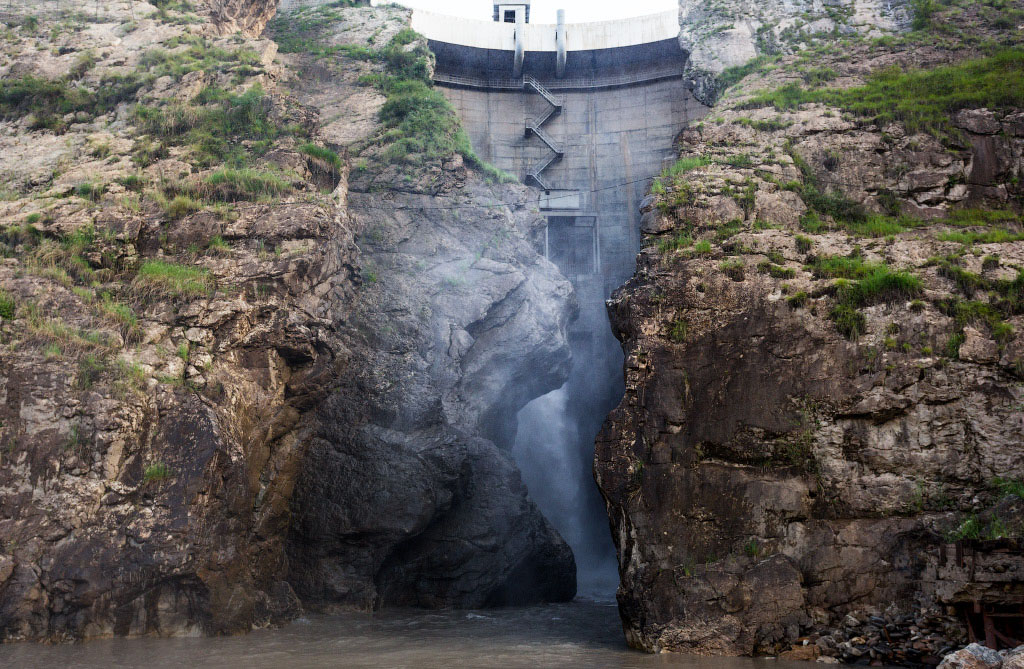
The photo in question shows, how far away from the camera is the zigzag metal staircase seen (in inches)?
1353

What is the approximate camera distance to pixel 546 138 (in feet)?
115

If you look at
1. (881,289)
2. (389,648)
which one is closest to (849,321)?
(881,289)

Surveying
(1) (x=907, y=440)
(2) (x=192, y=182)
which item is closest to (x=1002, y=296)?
(1) (x=907, y=440)

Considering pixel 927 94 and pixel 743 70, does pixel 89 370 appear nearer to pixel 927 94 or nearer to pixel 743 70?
pixel 743 70

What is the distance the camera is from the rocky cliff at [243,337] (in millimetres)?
16031

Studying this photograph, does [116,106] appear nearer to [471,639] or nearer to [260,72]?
[260,72]

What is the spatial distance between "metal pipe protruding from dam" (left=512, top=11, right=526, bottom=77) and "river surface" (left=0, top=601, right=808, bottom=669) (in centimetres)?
2358

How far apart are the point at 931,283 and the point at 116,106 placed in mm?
22940

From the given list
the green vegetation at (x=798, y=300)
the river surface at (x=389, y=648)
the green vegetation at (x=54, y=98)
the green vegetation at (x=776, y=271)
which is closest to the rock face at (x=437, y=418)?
the river surface at (x=389, y=648)

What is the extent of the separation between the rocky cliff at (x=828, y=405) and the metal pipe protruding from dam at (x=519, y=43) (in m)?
16.7

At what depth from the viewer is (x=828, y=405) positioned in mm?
15859

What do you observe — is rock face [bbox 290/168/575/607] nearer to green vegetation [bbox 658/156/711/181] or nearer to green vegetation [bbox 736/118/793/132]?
green vegetation [bbox 658/156/711/181]

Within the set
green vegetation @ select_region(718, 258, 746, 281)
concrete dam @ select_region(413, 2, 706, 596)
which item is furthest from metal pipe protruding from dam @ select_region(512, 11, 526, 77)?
green vegetation @ select_region(718, 258, 746, 281)

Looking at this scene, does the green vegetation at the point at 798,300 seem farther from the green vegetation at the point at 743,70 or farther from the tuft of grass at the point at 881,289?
the green vegetation at the point at 743,70
